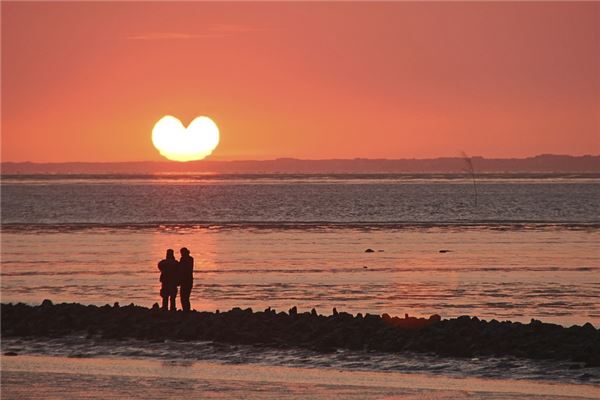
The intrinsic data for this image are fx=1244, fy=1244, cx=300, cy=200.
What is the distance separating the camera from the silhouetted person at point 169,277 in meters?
27.6

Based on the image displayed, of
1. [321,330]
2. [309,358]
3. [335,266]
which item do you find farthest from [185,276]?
[335,266]

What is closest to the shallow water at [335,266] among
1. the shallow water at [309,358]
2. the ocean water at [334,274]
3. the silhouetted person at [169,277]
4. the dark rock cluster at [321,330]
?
the ocean water at [334,274]

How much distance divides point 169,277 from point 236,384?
7.96 metres

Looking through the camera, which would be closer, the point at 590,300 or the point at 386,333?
the point at 386,333

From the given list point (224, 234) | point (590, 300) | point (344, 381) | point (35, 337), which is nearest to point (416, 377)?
point (344, 381)

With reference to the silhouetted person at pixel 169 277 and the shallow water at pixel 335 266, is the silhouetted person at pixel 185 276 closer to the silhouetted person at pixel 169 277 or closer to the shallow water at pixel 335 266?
the silhouetted person at pixel 169 277

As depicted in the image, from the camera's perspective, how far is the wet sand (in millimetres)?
19203

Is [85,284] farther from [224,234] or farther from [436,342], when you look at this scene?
[224,234]

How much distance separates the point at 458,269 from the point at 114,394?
2380 centimetres

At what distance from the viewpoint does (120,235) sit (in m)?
67.2

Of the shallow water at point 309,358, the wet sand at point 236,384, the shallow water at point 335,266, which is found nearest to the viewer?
the wet sand at point 236,384

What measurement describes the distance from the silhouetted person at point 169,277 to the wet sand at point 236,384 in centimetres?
509

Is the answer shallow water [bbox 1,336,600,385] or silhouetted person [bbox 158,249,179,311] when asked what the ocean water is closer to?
shallow water [bbox 1,336,600,385]

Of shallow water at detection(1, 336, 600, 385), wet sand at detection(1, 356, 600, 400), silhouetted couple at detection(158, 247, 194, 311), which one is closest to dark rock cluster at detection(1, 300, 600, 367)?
shallow water at detection(1, 336, 600, 385)
